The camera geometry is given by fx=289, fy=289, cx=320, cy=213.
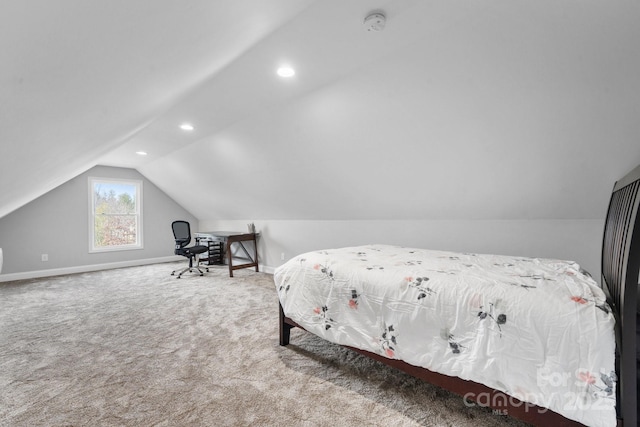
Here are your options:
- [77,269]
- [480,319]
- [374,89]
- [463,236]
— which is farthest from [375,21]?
[77,269]

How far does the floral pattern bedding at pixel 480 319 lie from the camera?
117 cm

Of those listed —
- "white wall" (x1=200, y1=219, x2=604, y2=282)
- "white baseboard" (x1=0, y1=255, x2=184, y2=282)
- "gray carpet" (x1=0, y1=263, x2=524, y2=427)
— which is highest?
"white wall" (x1=200, y1=219, x2=604, y2=282)

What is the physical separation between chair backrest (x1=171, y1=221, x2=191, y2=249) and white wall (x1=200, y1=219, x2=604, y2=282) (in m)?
1.65

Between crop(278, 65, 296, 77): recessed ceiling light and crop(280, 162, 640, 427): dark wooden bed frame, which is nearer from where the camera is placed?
crop(280, 162, 640, 427): dark wooden bed frame

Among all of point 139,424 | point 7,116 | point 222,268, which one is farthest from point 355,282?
point 222,268

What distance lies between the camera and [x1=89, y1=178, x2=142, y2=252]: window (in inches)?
231

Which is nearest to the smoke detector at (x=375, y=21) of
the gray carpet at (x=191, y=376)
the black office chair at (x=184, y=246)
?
the gray carpet at (x=191, y=376)

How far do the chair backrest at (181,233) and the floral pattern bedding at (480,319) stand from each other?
3.74 meters

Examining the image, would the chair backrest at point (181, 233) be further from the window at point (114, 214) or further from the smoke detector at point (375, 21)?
the smoke detector at point (375, 21)

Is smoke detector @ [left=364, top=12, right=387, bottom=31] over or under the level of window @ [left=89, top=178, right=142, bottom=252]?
over

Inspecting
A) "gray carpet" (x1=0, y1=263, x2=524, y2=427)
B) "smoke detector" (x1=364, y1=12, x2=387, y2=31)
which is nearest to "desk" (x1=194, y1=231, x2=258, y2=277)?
"gray carpet" (x1=0, y1=263, x2=524, y2=427)

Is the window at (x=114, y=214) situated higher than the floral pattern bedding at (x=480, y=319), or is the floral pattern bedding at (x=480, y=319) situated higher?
the window at (x=114, y=214)

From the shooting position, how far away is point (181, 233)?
218 inches

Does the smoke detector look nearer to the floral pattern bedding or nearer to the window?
the floral pattern bedding
